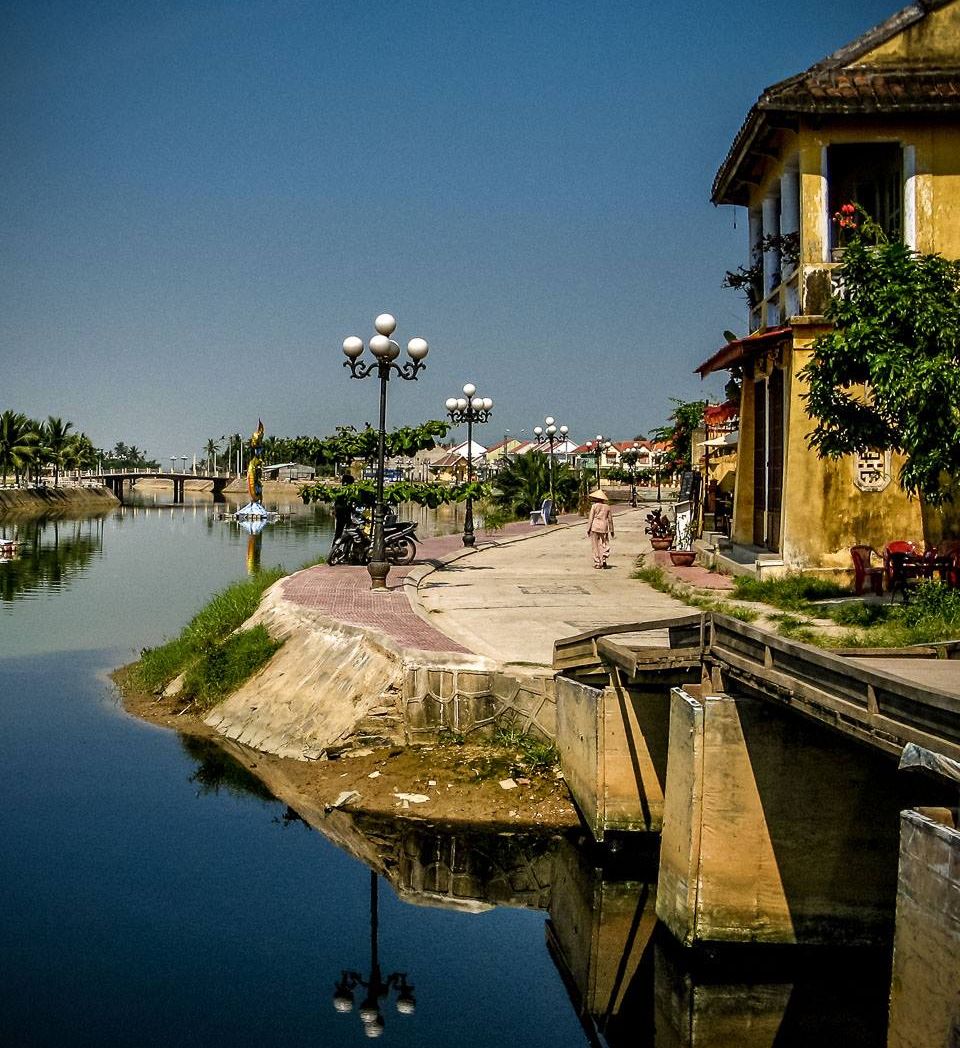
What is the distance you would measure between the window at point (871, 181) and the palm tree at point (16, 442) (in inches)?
2946

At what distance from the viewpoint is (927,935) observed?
532 cm

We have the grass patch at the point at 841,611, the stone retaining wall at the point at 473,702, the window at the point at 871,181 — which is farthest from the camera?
the window at the point at 871,181

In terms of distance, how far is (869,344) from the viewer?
12758 millimetres

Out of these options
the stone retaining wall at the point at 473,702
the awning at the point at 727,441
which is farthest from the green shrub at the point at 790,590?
the awning at the point at 727,441

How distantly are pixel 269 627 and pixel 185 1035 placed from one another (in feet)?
27.4

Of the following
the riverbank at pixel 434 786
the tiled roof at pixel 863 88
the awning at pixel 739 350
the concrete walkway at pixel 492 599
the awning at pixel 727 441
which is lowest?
the riverbank at pixel 434 786

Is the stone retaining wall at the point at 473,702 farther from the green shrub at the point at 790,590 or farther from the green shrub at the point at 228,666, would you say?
the green shrub at the point at 790,590

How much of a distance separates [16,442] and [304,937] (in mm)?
82143

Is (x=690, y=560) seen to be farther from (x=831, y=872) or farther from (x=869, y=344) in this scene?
(x=831, y=872)

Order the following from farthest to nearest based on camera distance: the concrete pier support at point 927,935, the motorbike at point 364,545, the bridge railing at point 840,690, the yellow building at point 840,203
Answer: the motorbike at point 364,545
the yellow building at point 840,203
the bridge railing at point 840,690
the concrete pier support at point 927,935

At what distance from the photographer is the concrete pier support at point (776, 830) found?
778 centimetres

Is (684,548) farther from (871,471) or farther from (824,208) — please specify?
(824,208)

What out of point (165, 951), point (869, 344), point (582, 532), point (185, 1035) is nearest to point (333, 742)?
point (165, 951)

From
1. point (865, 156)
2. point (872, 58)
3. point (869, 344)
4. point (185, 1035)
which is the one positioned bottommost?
point (185, 1035)
